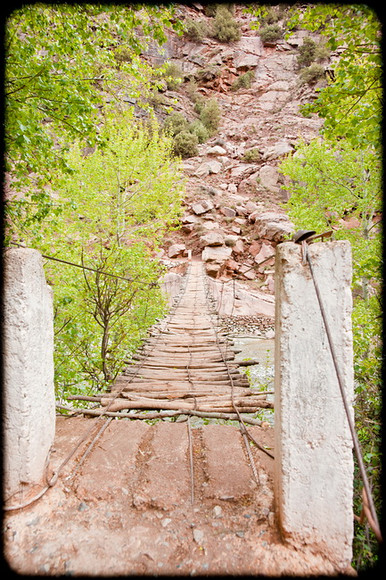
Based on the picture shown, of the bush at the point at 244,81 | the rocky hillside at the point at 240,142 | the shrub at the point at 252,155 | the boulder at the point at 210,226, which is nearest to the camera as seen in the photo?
the rocky hillside at the point at 240,142

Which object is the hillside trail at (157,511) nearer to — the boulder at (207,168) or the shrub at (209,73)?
the boulder at (207,168)

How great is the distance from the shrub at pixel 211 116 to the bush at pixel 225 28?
1212 cm

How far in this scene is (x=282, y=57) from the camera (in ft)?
108

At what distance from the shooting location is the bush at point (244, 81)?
105 feet

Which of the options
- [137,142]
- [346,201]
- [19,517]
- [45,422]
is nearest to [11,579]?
[19,517]

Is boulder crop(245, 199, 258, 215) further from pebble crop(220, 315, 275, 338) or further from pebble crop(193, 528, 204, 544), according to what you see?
pebble crop(193, 528, 204, 544)

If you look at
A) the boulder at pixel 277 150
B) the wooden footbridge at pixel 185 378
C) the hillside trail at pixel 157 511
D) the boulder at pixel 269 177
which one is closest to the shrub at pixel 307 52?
the boulder at pixel 277 150

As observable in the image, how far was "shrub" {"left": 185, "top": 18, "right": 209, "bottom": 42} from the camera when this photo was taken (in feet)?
108

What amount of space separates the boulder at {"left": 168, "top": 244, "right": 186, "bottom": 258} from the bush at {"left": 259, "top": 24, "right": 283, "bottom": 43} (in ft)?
109

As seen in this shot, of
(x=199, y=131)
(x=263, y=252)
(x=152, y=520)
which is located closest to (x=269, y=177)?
(x=263, y=252)

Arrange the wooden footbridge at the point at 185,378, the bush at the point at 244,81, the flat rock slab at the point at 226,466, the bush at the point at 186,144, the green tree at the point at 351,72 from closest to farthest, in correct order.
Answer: the flat rock slab at the point at 226,466, the wooden footbridge at the point at 185,378, the green tree at the point at 351,72, the bush at the point at 186,144, the bush at the point at 244,81

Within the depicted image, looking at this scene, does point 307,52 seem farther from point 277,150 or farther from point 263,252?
point 263,252

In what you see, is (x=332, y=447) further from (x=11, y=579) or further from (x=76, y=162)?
(x=76, y=162)

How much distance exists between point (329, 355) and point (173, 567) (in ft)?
3.16
